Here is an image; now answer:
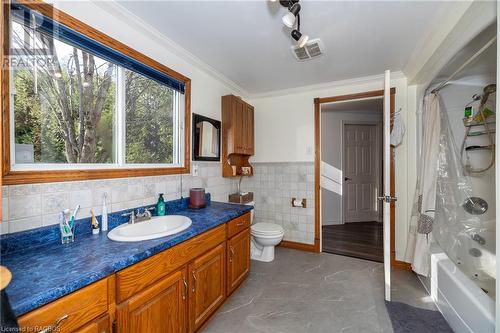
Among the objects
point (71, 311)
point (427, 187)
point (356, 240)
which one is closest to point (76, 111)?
point (71, 311)

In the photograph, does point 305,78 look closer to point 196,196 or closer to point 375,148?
point 196,196

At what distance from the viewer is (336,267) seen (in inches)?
96.6

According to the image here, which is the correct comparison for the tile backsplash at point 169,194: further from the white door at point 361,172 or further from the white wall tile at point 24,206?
the white door at point 361,172

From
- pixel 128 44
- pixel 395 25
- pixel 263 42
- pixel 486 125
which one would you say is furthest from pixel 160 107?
pixel 486 125

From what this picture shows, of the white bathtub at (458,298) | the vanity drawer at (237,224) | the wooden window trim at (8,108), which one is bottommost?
Result: the white bathtub at (458,298)

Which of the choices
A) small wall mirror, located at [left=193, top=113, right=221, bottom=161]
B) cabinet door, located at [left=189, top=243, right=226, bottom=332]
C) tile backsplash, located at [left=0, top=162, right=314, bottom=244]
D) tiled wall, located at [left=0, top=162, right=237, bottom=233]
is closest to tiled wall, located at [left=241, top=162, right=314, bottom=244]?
tile backsplash, located at [left=0, top=162, right=314, bottom=244]

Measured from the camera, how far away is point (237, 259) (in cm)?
196

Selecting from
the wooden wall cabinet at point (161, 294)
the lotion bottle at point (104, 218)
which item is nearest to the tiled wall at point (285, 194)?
the wooden wall cabinet at point (161, 294)

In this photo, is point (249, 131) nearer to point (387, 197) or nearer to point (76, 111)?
point (387, 197)

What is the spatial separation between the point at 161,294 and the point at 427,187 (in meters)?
2.50

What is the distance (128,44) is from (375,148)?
15.2ft

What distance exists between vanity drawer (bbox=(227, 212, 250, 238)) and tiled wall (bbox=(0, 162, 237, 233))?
604mm

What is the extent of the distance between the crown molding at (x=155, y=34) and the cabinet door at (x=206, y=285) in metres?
1.82

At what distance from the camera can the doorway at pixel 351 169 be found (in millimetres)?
4039
